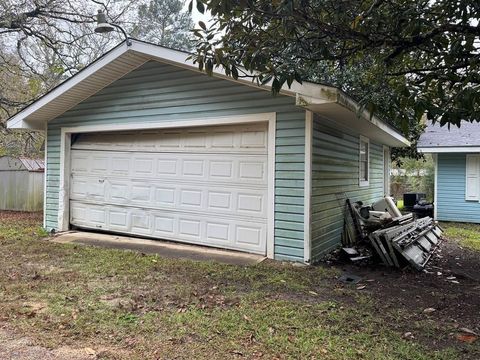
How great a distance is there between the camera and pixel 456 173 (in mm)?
12242

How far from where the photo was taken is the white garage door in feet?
21.5

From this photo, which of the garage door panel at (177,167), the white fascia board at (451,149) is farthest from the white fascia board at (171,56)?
the white fascia board at (451,149)

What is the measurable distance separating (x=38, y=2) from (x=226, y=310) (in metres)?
10.7

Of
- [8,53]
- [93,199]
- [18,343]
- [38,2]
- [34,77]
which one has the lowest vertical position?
[18,343]

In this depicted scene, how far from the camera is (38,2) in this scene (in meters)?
10.6

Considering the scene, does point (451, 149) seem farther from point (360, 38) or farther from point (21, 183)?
point (21, 183)

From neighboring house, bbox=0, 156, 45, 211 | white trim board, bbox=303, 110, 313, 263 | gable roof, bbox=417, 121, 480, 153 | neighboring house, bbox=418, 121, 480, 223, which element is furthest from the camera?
neighboring house, bbox=0, 156, 45, 211

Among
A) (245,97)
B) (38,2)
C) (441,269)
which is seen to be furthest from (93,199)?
(441,269)

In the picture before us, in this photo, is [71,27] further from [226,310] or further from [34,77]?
[226,310]

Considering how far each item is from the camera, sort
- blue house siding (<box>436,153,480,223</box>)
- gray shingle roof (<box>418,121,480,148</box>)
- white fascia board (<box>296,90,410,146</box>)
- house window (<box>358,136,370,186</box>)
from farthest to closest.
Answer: blue house siding (<box>436,153,480,223</box>)
gray shingle roof (<box>418,121,480,148</box>)
house window (<box>358,136,370,186</box>)
white fascia board (<box>296,90,410,146</box>)

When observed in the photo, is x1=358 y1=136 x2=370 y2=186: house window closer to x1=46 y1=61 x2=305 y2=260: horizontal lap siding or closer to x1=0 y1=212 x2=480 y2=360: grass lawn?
x1=46 y1=61 x2=305 y2=260: horizontal lap siding

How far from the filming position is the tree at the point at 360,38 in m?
3.52

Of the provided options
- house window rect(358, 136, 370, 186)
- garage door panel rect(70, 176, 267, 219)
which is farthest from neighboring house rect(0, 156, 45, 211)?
house window rect(358, 136, 370, 186)

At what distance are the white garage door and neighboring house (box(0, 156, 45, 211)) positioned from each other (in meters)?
5.03
